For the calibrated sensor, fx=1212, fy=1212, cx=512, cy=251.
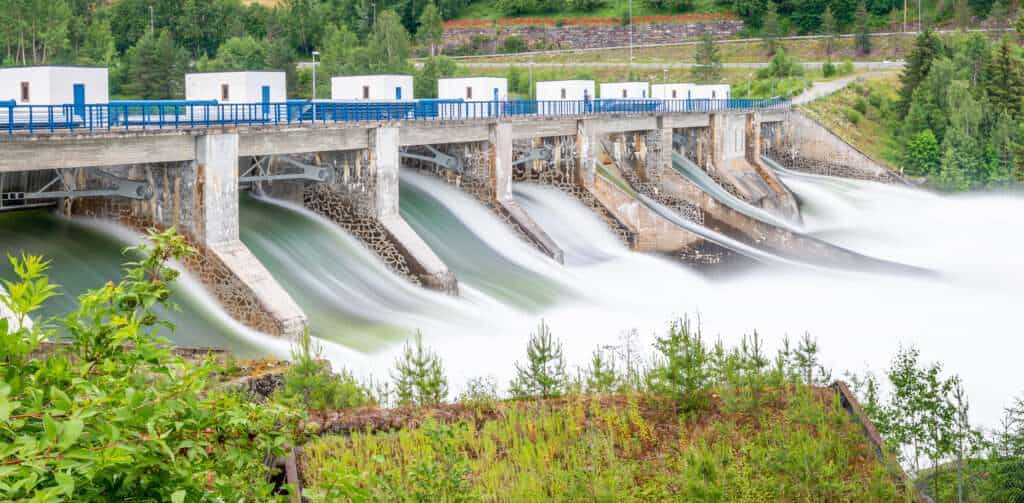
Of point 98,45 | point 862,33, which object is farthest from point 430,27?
point 862,33

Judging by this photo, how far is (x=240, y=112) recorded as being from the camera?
33688 millimetres

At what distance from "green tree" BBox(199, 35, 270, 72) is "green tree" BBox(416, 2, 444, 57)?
20675mm

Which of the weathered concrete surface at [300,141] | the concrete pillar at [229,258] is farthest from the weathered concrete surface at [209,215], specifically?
the weathered concrete surface at [300,141]

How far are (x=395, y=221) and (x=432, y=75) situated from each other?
2050 inches

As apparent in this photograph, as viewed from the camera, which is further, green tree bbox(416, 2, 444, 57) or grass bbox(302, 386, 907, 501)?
green tree bbox(416, 2, 444, 57)

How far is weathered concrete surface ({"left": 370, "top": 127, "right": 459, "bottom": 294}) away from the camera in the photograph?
30.1 meters

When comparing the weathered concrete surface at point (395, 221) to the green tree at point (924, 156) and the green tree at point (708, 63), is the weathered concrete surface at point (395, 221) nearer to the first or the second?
the green tree at point (924, 156)

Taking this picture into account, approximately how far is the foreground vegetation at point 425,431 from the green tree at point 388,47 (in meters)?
69.1

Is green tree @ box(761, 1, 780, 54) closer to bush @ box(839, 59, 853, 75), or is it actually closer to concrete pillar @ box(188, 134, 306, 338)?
bush @ box(839, 59, 853, 75)

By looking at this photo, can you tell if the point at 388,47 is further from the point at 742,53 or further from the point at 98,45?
the point at 742,53

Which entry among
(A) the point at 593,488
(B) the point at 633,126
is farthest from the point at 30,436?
(B) the point at 633,126

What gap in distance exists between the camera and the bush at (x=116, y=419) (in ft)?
17.4

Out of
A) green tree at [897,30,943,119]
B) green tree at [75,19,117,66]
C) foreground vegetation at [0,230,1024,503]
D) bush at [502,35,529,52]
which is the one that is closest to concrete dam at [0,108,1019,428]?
foreground vegetation at [0,230,1024,503]

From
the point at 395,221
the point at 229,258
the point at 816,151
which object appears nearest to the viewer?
the point at 229,258
